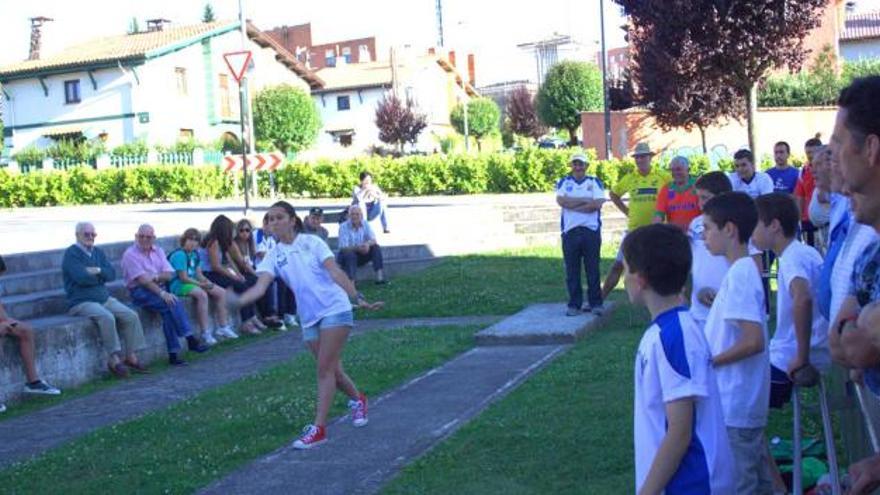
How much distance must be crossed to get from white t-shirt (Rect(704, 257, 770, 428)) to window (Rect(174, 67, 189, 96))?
54526 mm

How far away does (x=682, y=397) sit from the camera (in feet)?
11.7

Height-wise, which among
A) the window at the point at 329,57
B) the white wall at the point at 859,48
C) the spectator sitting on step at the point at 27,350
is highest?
the window at the point at 329,57

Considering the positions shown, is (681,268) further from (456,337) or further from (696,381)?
(456,337)

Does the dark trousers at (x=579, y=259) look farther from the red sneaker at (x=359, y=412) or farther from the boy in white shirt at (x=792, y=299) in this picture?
the boy in white shirt at (x=792, y=299)

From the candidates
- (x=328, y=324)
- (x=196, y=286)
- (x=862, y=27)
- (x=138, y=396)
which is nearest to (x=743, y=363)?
(x=328, y=324)

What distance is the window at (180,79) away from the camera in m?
56.9

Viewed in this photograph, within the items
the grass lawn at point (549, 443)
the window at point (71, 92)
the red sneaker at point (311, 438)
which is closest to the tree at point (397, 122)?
the window at point (71, 92)

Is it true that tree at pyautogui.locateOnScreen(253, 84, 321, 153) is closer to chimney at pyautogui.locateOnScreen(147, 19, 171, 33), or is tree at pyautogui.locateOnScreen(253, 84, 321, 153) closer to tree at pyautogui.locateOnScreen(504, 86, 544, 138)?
chimney at pyautogui.locateOnScreen(147, 19, 171, 33)

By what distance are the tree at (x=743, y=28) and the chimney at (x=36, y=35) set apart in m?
58.6

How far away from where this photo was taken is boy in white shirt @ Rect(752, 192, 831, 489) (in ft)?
16.3

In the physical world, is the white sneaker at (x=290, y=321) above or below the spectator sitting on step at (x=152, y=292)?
below

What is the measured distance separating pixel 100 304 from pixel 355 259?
5.89 m

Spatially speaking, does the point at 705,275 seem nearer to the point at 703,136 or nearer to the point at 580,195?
the point at 580,195

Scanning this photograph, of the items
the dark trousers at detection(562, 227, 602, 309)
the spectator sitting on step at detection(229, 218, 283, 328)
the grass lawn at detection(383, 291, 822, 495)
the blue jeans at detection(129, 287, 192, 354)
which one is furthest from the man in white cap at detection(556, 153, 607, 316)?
the blue jeans at detection(129, 287, 192, 354)
